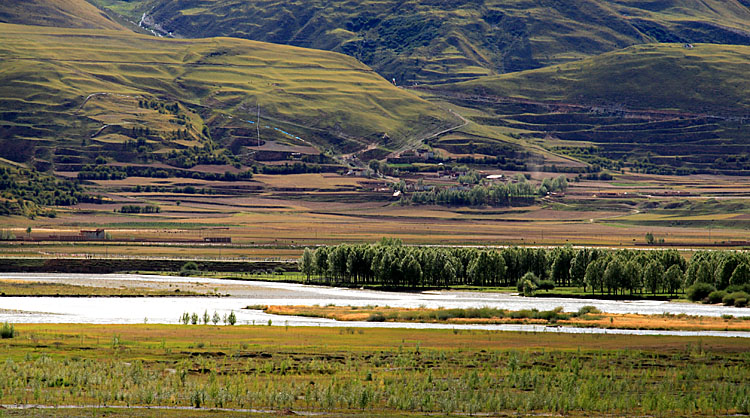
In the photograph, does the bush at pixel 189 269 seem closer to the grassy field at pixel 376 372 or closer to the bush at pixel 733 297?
the grassy field at pixel 376 372

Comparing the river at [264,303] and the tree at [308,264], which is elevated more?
the tree at [308,264]

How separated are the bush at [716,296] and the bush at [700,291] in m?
2.03

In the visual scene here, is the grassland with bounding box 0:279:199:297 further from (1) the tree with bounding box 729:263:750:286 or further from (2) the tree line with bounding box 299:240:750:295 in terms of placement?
(1) the tree with bounding box 729:263:750:286

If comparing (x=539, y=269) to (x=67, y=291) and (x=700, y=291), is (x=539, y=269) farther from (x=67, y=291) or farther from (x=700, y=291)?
(x=67, y=291)

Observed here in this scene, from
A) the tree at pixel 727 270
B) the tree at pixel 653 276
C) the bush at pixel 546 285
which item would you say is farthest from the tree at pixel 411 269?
the tree at pixel 727 270

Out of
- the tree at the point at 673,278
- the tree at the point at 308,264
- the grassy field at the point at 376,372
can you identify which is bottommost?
the grassy field at the point at 376,372

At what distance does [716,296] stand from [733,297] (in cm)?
397

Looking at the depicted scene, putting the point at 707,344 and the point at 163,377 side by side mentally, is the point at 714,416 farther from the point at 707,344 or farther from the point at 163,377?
the point at 163,377

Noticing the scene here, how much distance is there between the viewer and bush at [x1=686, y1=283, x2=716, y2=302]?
5212 inches

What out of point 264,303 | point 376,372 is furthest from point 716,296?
point 376,372

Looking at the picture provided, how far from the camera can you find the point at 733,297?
126 m

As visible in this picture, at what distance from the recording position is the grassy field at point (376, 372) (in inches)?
2293

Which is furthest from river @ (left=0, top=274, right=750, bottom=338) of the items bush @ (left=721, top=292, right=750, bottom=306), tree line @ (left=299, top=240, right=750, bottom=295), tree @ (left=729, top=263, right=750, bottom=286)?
tree @ (left=729, top=263, right=750, bottom=286)

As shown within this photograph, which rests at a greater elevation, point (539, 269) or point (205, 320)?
point (539, 269)
